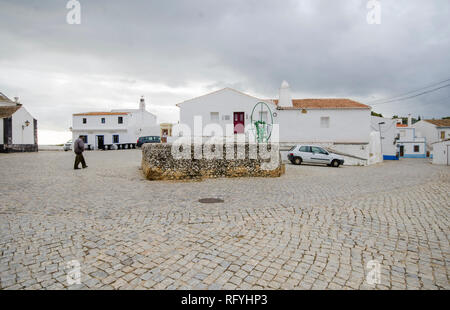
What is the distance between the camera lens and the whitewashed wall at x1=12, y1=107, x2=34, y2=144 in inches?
1195

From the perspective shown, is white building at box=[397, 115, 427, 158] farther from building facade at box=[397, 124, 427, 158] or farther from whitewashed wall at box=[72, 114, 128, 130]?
whitewashed wall at box=[72, 114, 128, 130]

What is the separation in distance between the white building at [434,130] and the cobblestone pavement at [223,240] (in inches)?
2096

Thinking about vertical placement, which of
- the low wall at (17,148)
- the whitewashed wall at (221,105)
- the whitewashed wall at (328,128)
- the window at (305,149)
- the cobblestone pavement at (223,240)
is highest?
the whitewashed wall at (221,105)

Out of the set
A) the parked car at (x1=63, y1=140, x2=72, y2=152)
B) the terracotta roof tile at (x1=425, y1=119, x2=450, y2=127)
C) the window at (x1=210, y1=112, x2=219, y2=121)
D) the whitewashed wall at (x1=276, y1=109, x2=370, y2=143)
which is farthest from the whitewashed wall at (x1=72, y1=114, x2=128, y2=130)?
the terracotta roof tile at (x1=425, y1=119, x2=450, y2=127)

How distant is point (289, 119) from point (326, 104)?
4178 mm

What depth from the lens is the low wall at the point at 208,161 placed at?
10.5m

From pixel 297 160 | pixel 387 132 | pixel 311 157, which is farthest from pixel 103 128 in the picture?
pixel 387 132

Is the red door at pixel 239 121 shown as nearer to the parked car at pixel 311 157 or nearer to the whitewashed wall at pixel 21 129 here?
the parked car at pixel 311 157

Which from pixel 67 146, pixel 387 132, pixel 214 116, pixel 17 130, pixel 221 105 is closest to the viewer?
pixel 221 105

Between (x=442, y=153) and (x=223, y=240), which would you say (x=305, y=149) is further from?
(x=223, y=240)

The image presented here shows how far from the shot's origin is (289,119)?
84.0 feet

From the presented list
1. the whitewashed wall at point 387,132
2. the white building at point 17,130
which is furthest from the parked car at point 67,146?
the whitewashed wall at point 387,132
